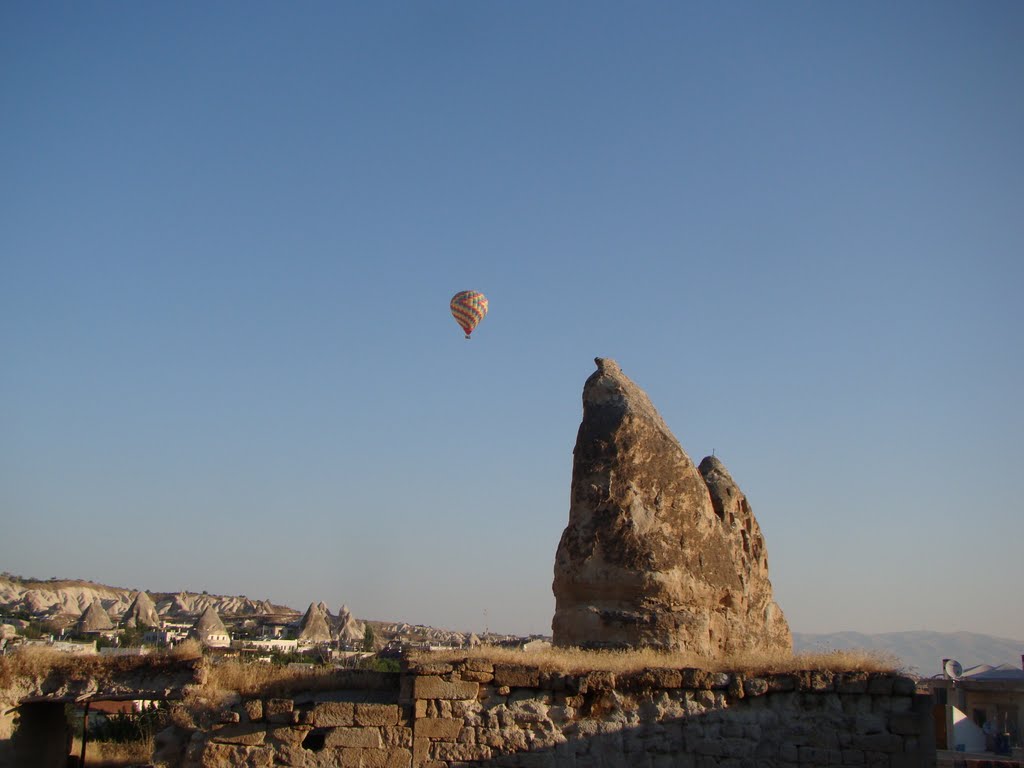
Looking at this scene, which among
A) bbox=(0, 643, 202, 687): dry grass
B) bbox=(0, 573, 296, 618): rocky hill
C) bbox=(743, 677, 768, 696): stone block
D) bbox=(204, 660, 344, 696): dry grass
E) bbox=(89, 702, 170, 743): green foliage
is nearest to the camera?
bbox=(743, 677, 768, 696): stone block

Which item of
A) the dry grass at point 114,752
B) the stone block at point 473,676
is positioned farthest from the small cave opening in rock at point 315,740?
the dry grass at point 114,752

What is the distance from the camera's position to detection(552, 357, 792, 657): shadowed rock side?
1148 centimetres

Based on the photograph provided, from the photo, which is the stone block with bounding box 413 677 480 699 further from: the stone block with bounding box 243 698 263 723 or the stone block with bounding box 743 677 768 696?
the stone block with bounding box 743 677 768 696

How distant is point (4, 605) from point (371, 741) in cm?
6667

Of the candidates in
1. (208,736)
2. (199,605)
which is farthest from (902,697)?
(199,605)

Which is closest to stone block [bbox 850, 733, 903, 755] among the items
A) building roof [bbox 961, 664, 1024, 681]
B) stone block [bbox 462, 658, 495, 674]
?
stone block [bbox 462, 658, 495, 674]

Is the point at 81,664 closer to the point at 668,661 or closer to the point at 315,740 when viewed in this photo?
the point at 315,740

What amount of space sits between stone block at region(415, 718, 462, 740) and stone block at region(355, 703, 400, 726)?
24 cm

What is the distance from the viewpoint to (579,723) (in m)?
8.83

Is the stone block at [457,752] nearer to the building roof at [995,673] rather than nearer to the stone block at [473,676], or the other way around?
the stone block at [473,676]

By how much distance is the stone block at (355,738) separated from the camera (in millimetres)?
8625

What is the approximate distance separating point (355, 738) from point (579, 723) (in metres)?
2.09

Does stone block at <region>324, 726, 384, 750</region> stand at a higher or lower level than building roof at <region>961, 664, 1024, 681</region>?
higher

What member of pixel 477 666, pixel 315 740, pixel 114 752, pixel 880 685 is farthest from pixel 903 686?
pixel 114 752
